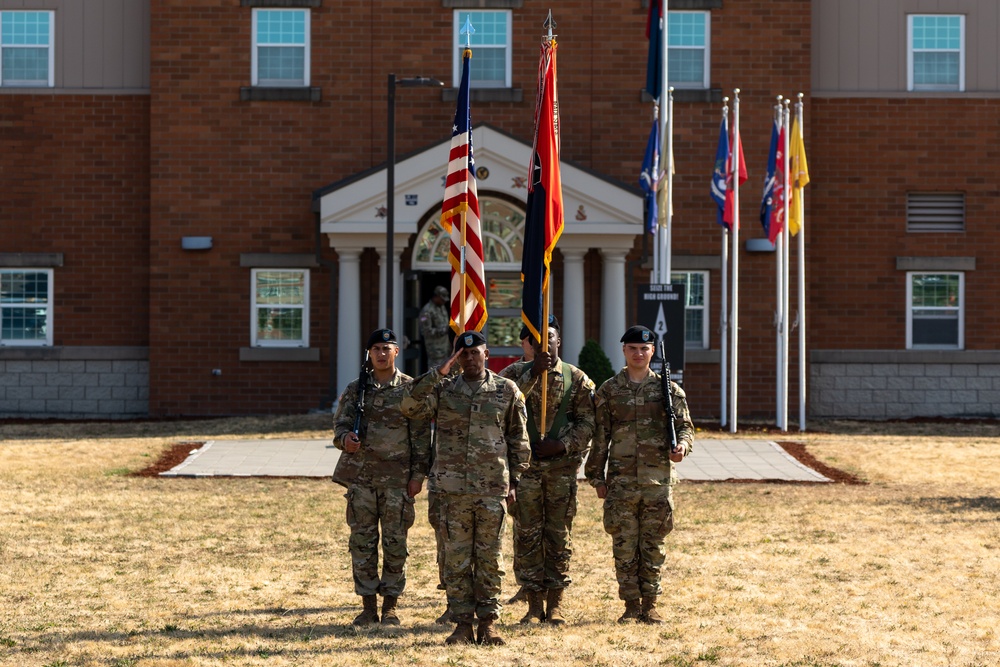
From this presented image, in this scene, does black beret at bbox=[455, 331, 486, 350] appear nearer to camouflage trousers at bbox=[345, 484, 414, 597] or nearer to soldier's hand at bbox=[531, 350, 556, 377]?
soldier's hand at bbox=[531, 350, 556, 377]

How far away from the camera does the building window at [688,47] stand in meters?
26.2

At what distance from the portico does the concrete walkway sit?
13.3ft

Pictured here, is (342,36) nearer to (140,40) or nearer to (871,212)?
(140,40)

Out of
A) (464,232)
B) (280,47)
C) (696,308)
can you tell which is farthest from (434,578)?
(280,47)

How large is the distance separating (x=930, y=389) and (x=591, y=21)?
9.31 meters

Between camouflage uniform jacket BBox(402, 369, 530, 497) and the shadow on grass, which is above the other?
camouflage uniform jacket BBox(402, 369, 530, 497)

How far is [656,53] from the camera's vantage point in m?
21.5

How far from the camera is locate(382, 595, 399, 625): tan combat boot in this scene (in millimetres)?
9695

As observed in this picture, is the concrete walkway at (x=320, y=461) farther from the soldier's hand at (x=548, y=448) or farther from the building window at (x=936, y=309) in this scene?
the soldier's hand at (x=548, y=448)

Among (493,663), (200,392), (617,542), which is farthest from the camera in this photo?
(200,392)

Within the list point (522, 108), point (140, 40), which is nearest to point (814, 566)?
point (522, 108)

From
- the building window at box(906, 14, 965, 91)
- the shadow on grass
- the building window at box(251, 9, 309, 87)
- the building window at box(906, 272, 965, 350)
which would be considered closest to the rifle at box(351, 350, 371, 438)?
the shadow on grass

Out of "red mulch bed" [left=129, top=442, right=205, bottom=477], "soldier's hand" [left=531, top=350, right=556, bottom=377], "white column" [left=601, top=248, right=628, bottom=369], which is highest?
"white column" [left=601, top=248, right=628, bottom=369]

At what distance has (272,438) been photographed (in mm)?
21562
